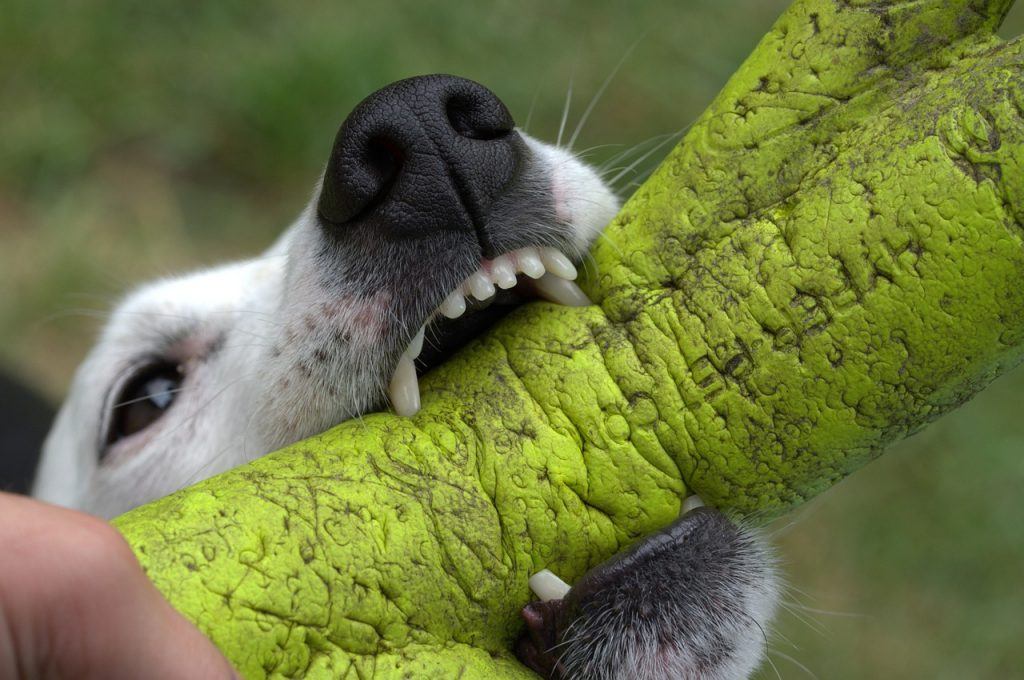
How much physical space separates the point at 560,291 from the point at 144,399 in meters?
1.28

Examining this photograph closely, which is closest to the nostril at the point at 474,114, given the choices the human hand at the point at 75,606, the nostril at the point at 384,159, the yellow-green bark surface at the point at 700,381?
the nostril at the point at 384,159

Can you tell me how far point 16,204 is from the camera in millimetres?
5359

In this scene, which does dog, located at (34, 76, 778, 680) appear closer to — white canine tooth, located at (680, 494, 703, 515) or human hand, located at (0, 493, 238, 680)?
white canine tooth, located at (680, 494, 703, 515)

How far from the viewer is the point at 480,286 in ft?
5.59

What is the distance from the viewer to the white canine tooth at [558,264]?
170 centimetres

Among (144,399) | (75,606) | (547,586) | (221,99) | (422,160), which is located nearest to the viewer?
(75,606)

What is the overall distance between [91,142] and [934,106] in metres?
5.06

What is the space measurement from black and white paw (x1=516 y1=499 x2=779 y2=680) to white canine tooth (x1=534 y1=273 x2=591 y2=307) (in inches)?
16.2

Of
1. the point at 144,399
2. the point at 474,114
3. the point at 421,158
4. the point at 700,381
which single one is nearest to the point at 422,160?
the point at 421,158

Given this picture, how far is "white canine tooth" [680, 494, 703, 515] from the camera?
157 centimetres

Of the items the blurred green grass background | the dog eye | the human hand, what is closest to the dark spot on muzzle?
the human hand

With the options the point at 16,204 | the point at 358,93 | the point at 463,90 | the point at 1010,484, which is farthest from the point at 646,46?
the point at 463,90

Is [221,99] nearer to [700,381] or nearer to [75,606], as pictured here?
[700,381]

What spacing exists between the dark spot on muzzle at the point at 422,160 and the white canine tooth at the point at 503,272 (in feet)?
0.08
